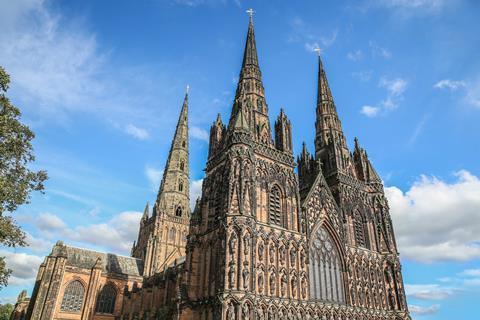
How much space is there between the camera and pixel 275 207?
28.7 metres

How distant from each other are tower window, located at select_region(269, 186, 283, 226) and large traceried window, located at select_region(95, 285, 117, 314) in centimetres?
2942

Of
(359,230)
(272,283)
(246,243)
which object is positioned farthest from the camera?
(359,230)

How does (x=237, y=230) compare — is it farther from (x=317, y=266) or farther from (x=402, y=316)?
(x=402, y=316)

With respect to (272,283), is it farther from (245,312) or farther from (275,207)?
(275,207)

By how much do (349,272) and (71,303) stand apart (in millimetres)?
33578

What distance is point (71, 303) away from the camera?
142 ft

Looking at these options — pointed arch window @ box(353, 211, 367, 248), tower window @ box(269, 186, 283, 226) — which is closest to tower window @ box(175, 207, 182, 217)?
tower window @ box(269, 186, 283, 226)

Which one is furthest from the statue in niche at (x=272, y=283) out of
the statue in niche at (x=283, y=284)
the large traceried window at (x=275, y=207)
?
the large traceried window at (x=275, y=207)

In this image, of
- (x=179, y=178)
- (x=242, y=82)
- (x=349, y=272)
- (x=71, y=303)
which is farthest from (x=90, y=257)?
(x=349, y=272)

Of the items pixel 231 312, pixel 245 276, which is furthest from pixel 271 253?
pixel 231 312

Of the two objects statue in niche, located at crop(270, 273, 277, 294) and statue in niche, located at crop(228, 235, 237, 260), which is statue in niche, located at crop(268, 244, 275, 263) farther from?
statue in niche, located at crop(228, 235, 237, 260)

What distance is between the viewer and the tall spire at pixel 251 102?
102 feet

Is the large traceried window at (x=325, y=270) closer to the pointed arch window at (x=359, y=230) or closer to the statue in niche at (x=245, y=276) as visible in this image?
the pointed arch window at (x=359, y=230)

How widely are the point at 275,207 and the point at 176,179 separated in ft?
115
